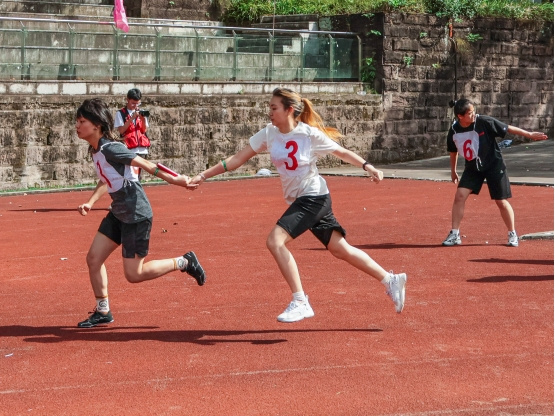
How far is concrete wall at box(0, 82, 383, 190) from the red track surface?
19.5ft

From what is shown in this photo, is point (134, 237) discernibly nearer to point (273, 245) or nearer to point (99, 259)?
point (99, 259)

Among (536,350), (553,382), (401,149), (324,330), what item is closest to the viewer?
(553,382)

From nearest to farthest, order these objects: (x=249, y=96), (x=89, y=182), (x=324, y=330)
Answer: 1. (x=324, y=330)
2. (x=89, y=182)
3. (x=249, y=96)

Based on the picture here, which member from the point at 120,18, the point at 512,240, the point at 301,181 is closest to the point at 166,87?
the point at 120,18

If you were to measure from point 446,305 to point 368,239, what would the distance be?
4374 mm

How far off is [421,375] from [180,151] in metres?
15.9

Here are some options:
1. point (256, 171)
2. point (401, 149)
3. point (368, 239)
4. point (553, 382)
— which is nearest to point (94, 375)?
point (553, 382)

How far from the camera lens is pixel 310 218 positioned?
8.12 m

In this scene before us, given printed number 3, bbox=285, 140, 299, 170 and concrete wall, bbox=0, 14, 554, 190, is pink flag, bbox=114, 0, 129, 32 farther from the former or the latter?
printed number 3, bbox=285, 140, 299, 170

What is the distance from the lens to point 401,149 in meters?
25.9

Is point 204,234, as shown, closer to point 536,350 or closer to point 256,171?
point 536,350

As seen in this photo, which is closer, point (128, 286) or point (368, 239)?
point (128, 286)

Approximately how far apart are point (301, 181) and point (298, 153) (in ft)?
0.76

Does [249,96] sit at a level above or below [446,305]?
above
